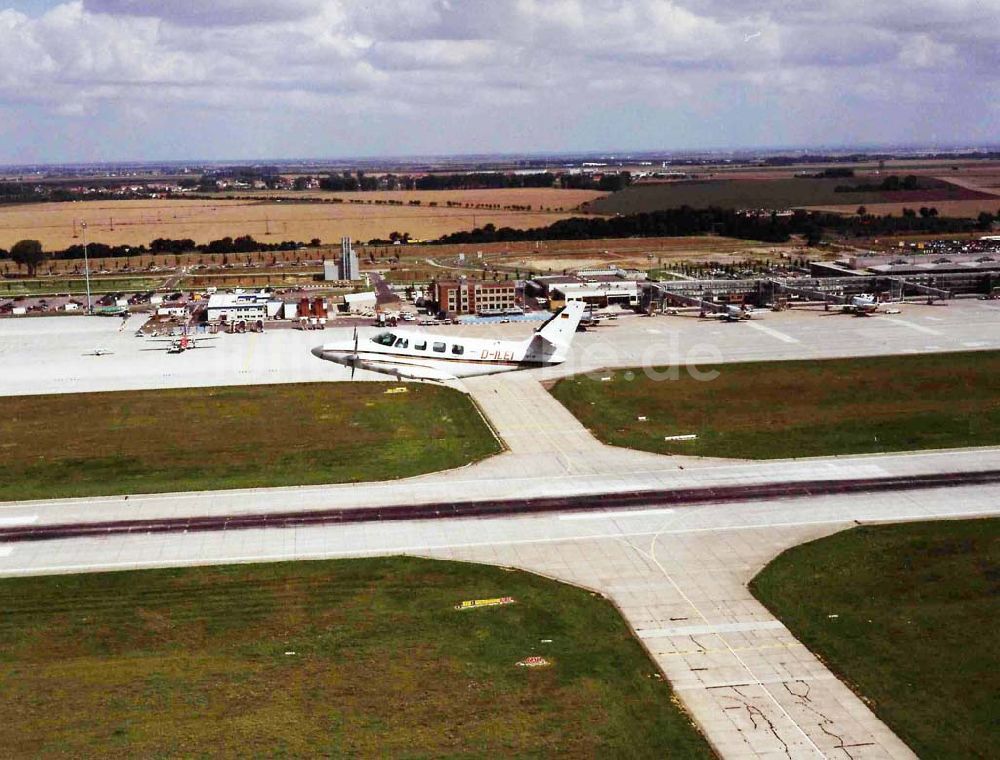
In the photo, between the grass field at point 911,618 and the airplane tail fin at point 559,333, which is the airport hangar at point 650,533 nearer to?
the grass field at point 911,618

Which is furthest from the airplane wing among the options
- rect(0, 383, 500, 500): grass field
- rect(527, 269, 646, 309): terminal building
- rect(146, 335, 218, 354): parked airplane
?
rect(527, 269, 646, 309): terminal building

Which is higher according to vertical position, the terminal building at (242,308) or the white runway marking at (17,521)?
the terminal building at (242,308)

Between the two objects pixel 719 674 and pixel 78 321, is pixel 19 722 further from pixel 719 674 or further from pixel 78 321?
pixel 78 321

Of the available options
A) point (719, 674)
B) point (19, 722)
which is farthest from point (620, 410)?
point (19, 722)

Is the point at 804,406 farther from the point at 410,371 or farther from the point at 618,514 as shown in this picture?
the point at 410,371

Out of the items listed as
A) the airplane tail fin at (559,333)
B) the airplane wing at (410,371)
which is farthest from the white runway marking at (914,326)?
the airplane wing at (410,371)

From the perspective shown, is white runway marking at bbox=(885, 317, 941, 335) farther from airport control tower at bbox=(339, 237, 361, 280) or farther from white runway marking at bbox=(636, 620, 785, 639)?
airport control tower at bbox=(339, 237, 361, 280)
